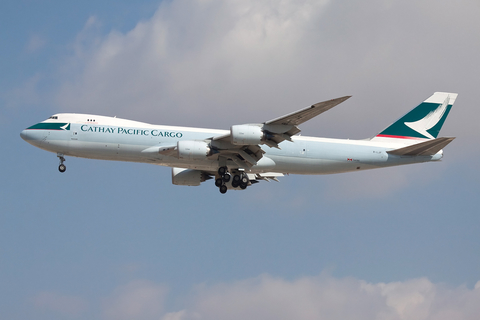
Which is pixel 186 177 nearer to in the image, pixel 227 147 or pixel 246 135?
pixel 227 147

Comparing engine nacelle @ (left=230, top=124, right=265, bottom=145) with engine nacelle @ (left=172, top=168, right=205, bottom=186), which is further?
engine nacelle @ (left=172, top=168, right=205, bottom=186)

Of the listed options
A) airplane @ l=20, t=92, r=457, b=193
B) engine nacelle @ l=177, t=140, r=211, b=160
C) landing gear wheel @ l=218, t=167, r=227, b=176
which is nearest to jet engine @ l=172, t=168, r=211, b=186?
airplane @ l=20, t=92, r=457, b=193

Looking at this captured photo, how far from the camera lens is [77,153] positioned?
41.8 meters

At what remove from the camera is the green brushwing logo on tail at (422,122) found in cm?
4841

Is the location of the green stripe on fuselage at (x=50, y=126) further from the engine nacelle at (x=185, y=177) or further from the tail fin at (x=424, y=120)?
the tail fin at (x=424, y=120)

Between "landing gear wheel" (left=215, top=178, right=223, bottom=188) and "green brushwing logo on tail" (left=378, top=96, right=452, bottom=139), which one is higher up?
"green brushwing logo on tail" (left=378, top=96, right=452, bottom=139)

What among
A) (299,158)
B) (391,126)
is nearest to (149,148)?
(299,158)

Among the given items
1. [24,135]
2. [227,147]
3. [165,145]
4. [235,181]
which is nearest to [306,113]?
[227,147]

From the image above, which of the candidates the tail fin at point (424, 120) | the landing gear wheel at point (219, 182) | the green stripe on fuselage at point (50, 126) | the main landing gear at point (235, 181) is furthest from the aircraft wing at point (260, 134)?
the tail fin at point (424, 120)

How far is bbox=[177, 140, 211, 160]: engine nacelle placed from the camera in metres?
40.3

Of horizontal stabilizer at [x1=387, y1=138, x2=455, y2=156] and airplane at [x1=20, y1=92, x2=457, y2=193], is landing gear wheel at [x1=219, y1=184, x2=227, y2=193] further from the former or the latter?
horizontal stabilizer at [x1=387, y1=138, x2=455, y2=156]

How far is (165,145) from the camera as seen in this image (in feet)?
138

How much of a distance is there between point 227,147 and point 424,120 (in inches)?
709

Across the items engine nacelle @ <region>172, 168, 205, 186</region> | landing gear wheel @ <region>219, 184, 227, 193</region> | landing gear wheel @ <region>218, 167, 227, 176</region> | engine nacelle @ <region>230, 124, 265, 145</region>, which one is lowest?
landing gear wheel @ <region>219, 184, 227, 193</region>
